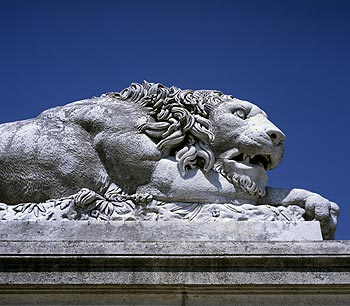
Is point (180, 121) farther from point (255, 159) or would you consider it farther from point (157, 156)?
point (255, 159)

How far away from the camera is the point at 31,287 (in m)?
5.30

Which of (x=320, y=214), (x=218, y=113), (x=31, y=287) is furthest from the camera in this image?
(x=218, y=113)

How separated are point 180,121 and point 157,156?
1.36ft

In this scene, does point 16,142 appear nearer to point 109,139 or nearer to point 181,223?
point 109,139

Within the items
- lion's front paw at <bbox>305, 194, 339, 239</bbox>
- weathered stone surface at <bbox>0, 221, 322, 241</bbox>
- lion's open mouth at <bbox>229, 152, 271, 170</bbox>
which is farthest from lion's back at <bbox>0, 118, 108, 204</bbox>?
lion's front paw at <bbox>305, 194, 339, 239</bbox>

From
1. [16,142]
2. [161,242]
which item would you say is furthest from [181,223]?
[16,142]

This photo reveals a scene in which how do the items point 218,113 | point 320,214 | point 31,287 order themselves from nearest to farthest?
point 31,287 < point 320,214 < point 218,113

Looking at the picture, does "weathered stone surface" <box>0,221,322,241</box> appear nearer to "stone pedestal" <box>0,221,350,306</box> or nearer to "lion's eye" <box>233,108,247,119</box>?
"stone pedestal" <box>0,221,350,306</box>

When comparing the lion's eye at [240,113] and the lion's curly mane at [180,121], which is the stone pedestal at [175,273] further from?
the lion's eye at [240,113]

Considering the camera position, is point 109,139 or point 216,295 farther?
point 109,139

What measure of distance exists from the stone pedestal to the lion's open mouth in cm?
126

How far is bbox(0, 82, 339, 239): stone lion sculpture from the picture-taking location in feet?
20.8

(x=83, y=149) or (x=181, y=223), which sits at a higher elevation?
(x=83, y=149)

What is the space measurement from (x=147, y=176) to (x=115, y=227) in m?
0.66
